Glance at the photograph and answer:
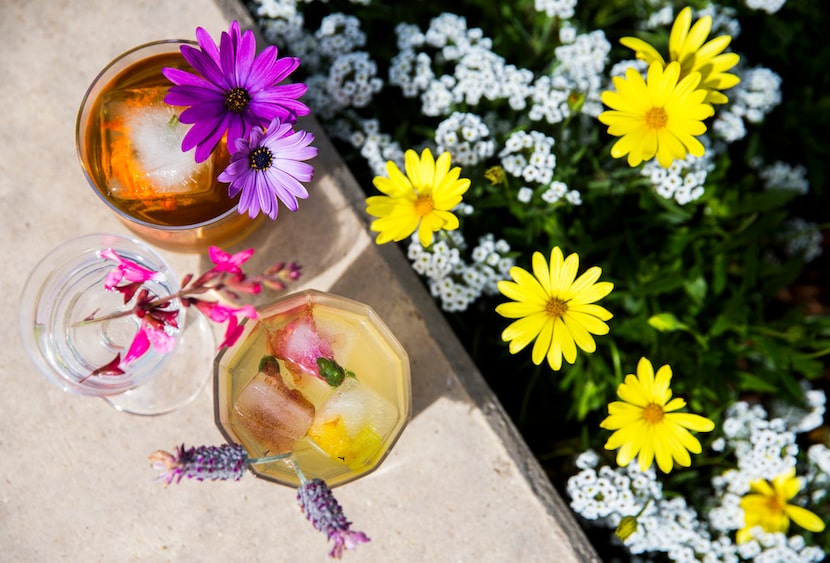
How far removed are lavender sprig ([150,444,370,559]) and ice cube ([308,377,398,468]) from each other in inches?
4.4

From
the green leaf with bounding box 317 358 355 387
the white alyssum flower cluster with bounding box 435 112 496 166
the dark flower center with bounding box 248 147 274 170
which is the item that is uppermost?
the white alyssum flower cluster with bounding box 435 112 496 166

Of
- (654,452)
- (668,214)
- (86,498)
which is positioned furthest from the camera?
(668,214)

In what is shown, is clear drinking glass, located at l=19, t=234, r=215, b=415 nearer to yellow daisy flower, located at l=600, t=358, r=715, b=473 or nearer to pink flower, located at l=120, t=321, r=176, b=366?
pink flower, located at l=120, t=321, r=176, b=366

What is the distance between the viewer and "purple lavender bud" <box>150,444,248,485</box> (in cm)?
120

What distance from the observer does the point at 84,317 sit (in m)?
1.54

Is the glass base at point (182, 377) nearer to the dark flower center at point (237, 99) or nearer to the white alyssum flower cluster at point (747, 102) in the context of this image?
the dark flower center at point (237, 99)

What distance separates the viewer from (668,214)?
176 cm

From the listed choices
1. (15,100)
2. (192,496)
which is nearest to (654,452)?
(192,496)

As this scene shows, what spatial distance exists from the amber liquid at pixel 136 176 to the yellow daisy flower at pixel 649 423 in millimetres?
822

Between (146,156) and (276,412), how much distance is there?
1.68ft

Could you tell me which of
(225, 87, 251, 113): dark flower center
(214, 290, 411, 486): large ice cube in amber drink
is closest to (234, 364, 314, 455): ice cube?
(214, 290, 411, 486): large ice cube in amber drink

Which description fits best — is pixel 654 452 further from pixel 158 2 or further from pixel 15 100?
pixel 15 100

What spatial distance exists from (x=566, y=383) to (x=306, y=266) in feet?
2.16

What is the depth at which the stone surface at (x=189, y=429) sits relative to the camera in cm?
162
